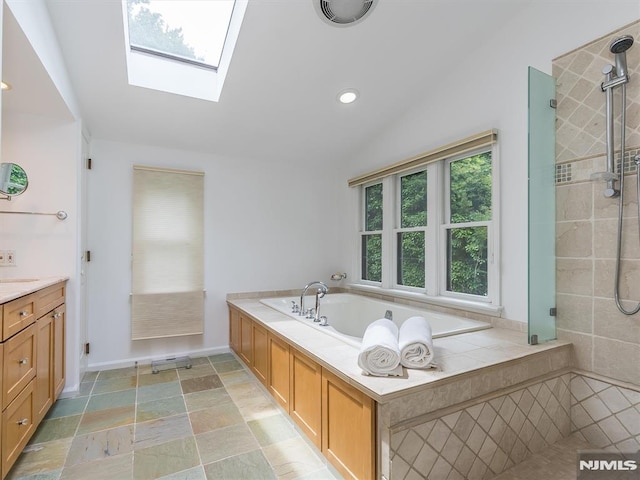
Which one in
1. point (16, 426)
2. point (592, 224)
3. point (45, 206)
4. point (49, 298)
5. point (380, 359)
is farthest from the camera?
point (45, 206)

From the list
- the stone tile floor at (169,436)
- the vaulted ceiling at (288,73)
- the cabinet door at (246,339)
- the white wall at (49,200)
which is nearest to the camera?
the stone tile floor at (169,436)

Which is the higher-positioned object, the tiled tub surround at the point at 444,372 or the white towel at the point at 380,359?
the white towel at the point at 380,359

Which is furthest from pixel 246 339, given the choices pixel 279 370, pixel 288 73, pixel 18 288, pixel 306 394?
pixel 288 73

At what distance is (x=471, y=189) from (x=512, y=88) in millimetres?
750

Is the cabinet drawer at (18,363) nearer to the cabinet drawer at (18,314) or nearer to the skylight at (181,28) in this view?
the cabinet drawer at (18,314)

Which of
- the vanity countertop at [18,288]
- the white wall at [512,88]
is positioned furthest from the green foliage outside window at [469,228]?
the vanity countertop at [18,288]

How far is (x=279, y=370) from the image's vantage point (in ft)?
7.80

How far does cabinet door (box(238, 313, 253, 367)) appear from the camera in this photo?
9.88ft

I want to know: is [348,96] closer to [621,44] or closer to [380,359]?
[621,44]

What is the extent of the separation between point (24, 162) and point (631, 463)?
414 cm

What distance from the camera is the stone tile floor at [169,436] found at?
1773 mm

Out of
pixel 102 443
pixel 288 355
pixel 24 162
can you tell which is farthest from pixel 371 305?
pixel 24 162

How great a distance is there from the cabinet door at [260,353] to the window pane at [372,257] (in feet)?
4.93

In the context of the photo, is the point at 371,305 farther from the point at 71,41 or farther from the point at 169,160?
the point at 71,41
